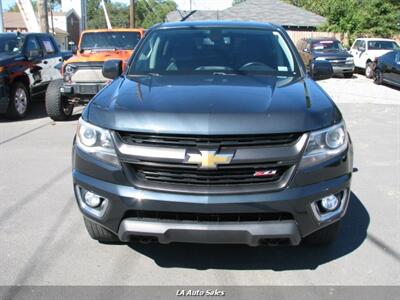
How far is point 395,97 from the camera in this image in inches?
574

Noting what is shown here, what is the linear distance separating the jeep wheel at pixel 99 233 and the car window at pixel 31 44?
773 cm

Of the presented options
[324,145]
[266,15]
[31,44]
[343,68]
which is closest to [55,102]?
[31,44]

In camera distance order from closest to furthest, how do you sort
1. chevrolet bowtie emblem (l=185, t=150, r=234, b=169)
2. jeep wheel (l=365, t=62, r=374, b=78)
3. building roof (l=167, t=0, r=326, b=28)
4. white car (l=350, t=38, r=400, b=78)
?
chevrolet bowtie emblem (l=185, t=150, r=234, b=169)
jeep wheel (l=365, t=62, r=374, b=78)
white car (l=350, t=38, r=400, b=78)
building roof (l=167, t=0, r=326, b=28)

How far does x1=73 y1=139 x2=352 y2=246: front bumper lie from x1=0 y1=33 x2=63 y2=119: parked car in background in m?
7.13

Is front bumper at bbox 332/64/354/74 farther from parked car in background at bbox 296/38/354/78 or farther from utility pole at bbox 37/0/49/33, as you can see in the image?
utility pole at bbox 37/0/49/33

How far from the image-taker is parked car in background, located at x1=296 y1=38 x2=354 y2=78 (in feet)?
68.0

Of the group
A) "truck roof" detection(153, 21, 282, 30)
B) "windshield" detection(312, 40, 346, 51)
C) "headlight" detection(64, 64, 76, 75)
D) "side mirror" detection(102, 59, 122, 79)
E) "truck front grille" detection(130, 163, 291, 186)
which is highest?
"truck roof" detection(153, 21, 282, 30)

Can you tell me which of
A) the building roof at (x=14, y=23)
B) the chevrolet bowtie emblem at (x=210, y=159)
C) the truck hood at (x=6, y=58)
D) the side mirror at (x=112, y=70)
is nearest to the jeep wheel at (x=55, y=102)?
the truck hood at (x=6, y=58)

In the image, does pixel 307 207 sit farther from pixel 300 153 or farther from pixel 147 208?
pixel 147 208

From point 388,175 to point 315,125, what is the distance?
3.42m

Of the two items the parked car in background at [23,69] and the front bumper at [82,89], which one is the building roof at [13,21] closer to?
the parked car in background at [23,69]

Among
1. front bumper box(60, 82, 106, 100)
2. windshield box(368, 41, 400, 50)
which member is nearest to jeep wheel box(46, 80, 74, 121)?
front bumper box(60, 82, 106, 100)

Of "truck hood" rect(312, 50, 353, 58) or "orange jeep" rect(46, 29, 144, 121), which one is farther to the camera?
"truck hood" rect(312, 50, 353, 58)

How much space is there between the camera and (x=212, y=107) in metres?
3.17
